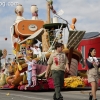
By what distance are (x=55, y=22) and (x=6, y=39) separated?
7168 mm

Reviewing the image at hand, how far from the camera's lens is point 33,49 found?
62.8ft

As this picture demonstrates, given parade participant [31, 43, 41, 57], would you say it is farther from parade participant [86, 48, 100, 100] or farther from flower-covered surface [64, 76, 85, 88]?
parade participant [86, 48, 100, 100]

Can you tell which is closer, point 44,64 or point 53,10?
point 44,64

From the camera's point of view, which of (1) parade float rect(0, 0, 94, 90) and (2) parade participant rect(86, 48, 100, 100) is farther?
(1) parade float rect(0, 0, 94, 90)

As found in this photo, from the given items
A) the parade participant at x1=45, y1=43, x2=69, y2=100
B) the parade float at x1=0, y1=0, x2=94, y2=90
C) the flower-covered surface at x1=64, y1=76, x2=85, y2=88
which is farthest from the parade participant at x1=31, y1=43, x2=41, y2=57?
the parade participant at x1=45, y1=43, x2=69, y2=100

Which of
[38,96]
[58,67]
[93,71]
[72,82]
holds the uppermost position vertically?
[58,67]

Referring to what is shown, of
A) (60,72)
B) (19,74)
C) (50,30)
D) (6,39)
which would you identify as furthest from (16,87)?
(60,72)

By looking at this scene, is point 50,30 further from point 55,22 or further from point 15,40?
point 15,40

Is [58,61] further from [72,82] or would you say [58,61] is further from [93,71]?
[72,82]

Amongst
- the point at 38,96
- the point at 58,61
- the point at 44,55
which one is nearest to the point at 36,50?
the point at 44,55

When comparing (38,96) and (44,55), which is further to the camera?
(44,55)

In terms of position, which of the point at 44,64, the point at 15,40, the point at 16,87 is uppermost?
the point at 15,40

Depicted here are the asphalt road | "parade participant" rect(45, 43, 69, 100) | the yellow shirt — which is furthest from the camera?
the asphalt road

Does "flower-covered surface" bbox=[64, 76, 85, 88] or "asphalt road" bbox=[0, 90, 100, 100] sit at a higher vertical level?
"flower-covered surface" bbox=[64, 76, 85, 88]
